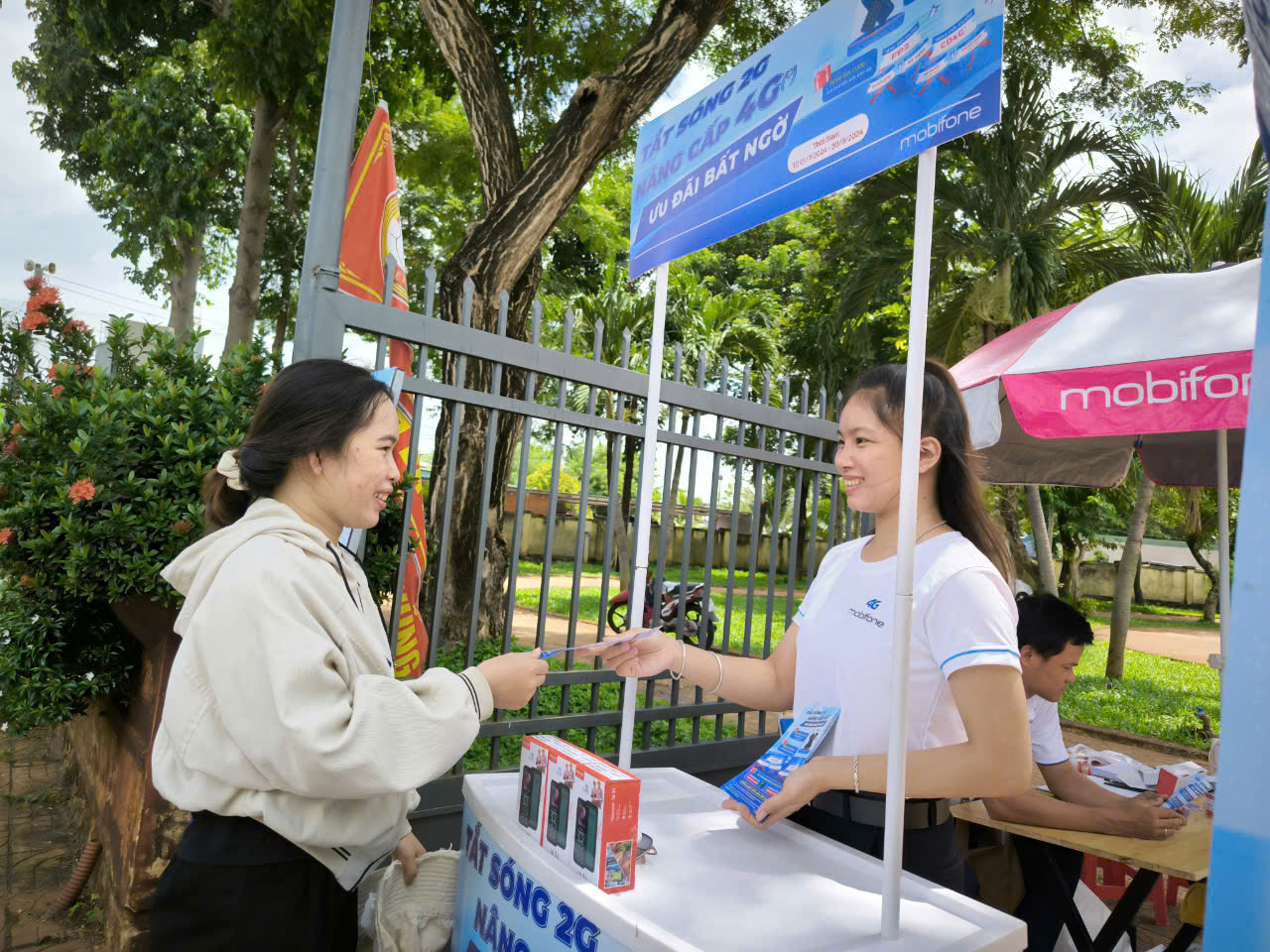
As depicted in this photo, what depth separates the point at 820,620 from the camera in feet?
6.43

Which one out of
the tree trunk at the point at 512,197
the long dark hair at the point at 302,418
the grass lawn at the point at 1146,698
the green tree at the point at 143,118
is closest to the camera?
the long dark hair at the point at 302,418

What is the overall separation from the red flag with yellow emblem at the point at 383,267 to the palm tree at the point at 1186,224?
9.50 metres

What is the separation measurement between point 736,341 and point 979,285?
7249mm

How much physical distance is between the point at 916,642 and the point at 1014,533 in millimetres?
12918

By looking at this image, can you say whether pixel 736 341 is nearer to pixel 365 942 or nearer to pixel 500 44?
pixel 500 44

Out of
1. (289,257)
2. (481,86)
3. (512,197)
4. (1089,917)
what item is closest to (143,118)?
(289,257)

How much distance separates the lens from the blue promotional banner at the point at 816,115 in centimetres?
141

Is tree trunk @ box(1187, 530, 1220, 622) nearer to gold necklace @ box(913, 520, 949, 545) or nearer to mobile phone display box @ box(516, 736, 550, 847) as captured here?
gold necklace @ box(913, 520, 949, 545)

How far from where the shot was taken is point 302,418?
5.54ft

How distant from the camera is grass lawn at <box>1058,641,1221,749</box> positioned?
840 cm

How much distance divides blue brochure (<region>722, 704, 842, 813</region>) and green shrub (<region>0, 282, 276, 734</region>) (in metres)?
1.74

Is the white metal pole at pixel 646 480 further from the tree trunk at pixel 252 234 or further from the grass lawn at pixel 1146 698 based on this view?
the tree trunk at pixel 252 234

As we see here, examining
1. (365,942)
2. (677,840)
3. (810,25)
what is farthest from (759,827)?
(365,942)

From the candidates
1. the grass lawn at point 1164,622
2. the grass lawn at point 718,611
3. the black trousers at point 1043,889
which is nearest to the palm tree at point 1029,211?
the grass lawn at point 718,611
